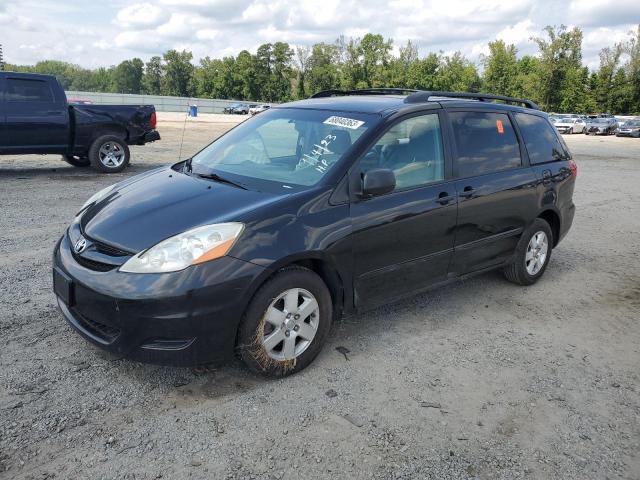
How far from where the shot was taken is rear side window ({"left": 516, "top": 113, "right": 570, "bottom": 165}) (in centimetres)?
521

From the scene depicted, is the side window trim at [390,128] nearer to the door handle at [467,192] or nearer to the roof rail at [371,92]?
the door handle at [467,192]

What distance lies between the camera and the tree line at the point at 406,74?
5731cm

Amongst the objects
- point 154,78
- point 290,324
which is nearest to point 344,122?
point 290,324

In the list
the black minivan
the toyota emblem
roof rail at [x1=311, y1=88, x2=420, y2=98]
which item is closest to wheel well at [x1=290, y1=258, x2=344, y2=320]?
the black minivan

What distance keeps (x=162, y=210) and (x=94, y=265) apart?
52cm

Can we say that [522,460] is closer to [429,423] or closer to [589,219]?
[429,423]

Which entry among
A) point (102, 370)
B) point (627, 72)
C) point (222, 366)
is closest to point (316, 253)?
point (222, 366)

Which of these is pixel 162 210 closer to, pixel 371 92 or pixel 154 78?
pixel 371 92

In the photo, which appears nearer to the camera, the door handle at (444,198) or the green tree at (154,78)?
the door handle at (444,198)

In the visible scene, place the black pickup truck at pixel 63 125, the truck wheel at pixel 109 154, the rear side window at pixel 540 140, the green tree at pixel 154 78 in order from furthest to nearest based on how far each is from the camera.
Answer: the green tree at pixel 154 78
the truck wheel at pixel 109 154
the black pickup truck at pixel 63 125
the rear side window at pixel 540 140

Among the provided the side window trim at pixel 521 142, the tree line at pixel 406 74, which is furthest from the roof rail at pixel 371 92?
the tree line at pixel 406 74

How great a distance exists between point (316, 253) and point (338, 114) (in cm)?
132

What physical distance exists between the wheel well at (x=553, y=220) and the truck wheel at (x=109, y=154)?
29.4 ft

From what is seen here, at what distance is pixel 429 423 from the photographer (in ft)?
10.1
